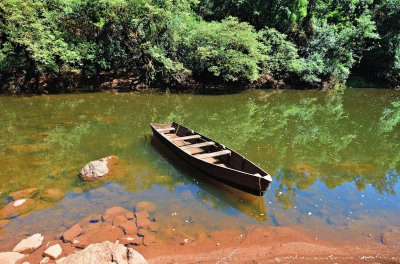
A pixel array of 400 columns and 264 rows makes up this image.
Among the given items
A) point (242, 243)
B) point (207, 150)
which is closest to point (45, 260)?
point (242, 243)

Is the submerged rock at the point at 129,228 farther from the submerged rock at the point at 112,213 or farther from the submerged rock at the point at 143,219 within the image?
the submerged rock at the point at 112,213

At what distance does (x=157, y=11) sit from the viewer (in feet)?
70.7

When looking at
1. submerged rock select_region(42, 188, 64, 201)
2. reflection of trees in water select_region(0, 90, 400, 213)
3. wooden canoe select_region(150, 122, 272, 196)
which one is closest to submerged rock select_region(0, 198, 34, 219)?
submerged rock select_region(42, 188, 64, 201)

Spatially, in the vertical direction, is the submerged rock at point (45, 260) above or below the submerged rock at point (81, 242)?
below

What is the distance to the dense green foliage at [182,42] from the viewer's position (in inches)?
834

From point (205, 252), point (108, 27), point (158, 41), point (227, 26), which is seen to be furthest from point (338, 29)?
point (205, 252)

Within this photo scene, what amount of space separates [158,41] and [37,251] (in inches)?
790

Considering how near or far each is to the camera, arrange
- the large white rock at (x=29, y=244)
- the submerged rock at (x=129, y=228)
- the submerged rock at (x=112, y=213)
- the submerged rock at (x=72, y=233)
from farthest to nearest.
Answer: the submerged rock at (x=112, y=213)
the submerged rock at (x=129, y=228)
the submerged rock at (x=72, y=233)
the large white rock at (x=29, y=244)

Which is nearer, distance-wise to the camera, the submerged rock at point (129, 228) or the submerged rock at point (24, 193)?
the submerged rock at point (129, 228)

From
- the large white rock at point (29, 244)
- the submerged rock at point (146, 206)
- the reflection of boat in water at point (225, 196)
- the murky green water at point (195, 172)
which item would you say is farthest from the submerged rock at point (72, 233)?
the reflection of boat in water at point (225, 196)

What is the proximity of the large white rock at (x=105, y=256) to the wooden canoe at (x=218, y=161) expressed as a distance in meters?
3.53

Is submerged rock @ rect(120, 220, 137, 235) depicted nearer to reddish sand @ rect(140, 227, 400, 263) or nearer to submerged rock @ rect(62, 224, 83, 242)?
reddish sand @ rect(140, 227, 400, 263)

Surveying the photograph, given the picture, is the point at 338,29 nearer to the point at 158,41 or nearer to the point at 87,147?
the point at 158,41

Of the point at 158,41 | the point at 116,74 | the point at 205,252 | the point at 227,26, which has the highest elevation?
the point at 227,26
